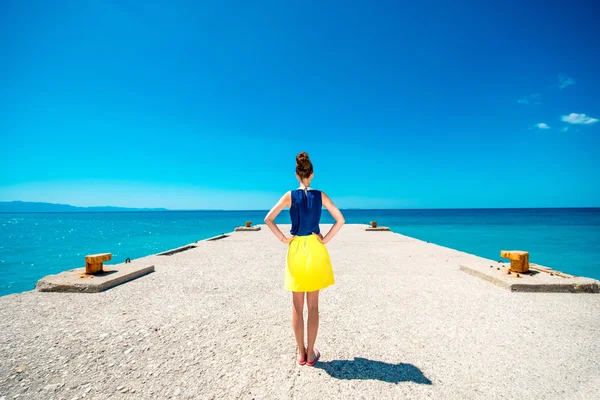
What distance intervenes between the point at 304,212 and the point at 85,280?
Answer: 5636 mm

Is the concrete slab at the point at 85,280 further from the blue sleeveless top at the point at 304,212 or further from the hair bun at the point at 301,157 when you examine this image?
the hair bun at the point at 301,157

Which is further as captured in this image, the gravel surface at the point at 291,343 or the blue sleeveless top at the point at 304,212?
the blue sleeveless top at the point at 304,212

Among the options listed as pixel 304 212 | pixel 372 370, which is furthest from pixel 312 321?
pixel 304 212

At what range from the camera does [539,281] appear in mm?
5887

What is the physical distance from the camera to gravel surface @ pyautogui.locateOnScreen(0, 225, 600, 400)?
289 centimetres

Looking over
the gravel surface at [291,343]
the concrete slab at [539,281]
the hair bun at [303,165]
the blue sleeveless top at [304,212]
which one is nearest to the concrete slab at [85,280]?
the gravel surface at [291,343]

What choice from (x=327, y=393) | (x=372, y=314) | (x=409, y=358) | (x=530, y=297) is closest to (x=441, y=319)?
(x=372, y=314)

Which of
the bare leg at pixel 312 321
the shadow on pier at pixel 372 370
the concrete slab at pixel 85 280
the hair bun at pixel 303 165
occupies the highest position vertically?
the hair bun at pixel 303 165

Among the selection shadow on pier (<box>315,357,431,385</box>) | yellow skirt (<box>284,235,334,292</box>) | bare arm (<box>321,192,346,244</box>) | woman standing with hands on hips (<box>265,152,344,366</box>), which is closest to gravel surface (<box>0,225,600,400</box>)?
shadow on pier (<box>315,357,431,385</box>)

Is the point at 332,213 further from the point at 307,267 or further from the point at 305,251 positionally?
the point at 307,267

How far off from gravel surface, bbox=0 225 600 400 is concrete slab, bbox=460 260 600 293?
0.18 m

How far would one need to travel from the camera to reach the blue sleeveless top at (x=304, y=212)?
321cm

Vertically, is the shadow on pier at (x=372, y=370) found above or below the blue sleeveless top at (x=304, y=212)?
below

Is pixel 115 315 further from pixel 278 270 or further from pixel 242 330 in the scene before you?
pixel 278 270
